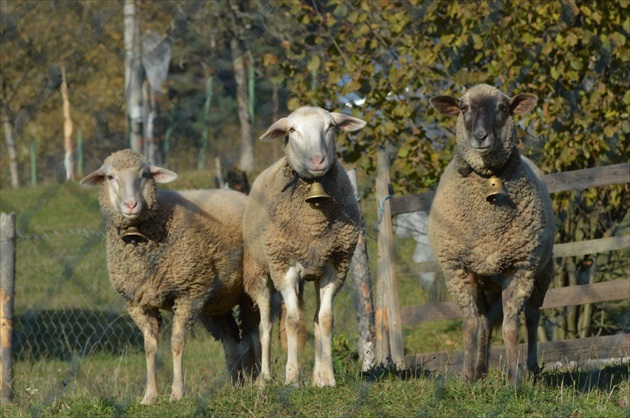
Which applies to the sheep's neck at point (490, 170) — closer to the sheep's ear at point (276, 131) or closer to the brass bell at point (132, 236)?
the sheep's ear at point (276, 131)

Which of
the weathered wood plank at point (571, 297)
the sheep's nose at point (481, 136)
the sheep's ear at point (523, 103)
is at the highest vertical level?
the sheep's ear at point (523, 103)

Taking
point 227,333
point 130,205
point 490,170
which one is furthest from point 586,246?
point 130,205

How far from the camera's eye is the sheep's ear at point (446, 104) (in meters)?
5.11

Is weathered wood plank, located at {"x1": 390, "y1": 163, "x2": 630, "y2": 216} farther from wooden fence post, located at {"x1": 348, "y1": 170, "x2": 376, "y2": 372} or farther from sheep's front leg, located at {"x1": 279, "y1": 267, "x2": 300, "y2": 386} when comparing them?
sheep's front leg, located at {"x1": 279, "y1": 267, "x2": 300, "y2": 386}

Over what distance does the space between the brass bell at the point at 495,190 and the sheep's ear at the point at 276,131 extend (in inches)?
45.4

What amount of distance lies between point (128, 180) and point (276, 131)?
872 mm

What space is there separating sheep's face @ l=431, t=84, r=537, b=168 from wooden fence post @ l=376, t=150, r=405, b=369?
88.7 inches

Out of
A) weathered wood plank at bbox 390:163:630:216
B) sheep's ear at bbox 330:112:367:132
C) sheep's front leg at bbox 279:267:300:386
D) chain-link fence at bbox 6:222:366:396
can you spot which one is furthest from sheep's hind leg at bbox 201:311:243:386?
sheep's ear at bbox 330:112:367:132

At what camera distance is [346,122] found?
17.4 ft

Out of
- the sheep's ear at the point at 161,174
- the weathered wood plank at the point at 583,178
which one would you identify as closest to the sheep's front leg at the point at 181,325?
the sheep's ear at the point at 161,174

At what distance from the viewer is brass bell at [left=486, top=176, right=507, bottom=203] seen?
4.89m

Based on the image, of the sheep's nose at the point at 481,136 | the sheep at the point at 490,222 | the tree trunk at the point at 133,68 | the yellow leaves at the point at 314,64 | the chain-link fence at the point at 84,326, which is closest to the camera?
the tree trunk at the point at 133,68

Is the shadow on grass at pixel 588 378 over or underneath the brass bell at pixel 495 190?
underneath

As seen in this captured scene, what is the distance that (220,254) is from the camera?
5.79 metres
